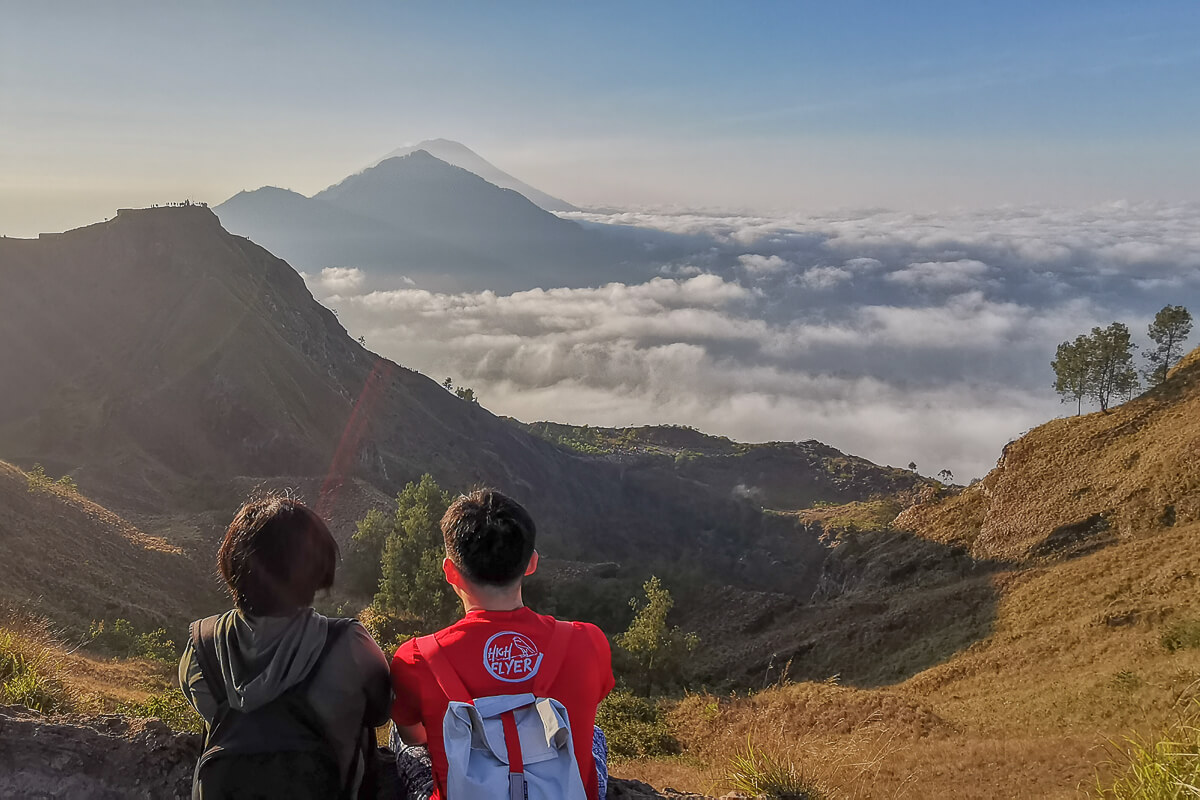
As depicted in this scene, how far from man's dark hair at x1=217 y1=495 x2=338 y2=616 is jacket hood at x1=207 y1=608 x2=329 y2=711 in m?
0.07

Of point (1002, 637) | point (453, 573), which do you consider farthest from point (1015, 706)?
point (453, 573)

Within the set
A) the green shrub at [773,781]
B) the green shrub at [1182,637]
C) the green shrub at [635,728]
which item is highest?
the green shrub at [773,781]

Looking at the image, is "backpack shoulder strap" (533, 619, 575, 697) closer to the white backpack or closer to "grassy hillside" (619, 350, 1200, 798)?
the white backpack

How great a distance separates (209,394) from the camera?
5450 centimetres

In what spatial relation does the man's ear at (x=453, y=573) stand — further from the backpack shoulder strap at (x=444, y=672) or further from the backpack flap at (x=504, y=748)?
the backpack flap at (x=504, y=748)

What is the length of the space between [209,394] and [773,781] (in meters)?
58.4

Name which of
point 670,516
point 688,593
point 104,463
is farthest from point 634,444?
point 104,463

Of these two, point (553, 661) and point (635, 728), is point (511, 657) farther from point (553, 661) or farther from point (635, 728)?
point (635, 728)

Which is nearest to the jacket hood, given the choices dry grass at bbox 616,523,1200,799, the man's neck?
the man's neck

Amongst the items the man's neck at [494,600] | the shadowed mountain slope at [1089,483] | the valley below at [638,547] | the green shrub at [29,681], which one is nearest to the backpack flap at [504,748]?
the man's neck at [494,600]

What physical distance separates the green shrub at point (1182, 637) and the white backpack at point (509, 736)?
18903 mm

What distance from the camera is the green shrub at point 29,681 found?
5504 millimetres

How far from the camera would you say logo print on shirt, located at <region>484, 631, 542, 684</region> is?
3379mm

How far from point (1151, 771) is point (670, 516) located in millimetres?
91521
